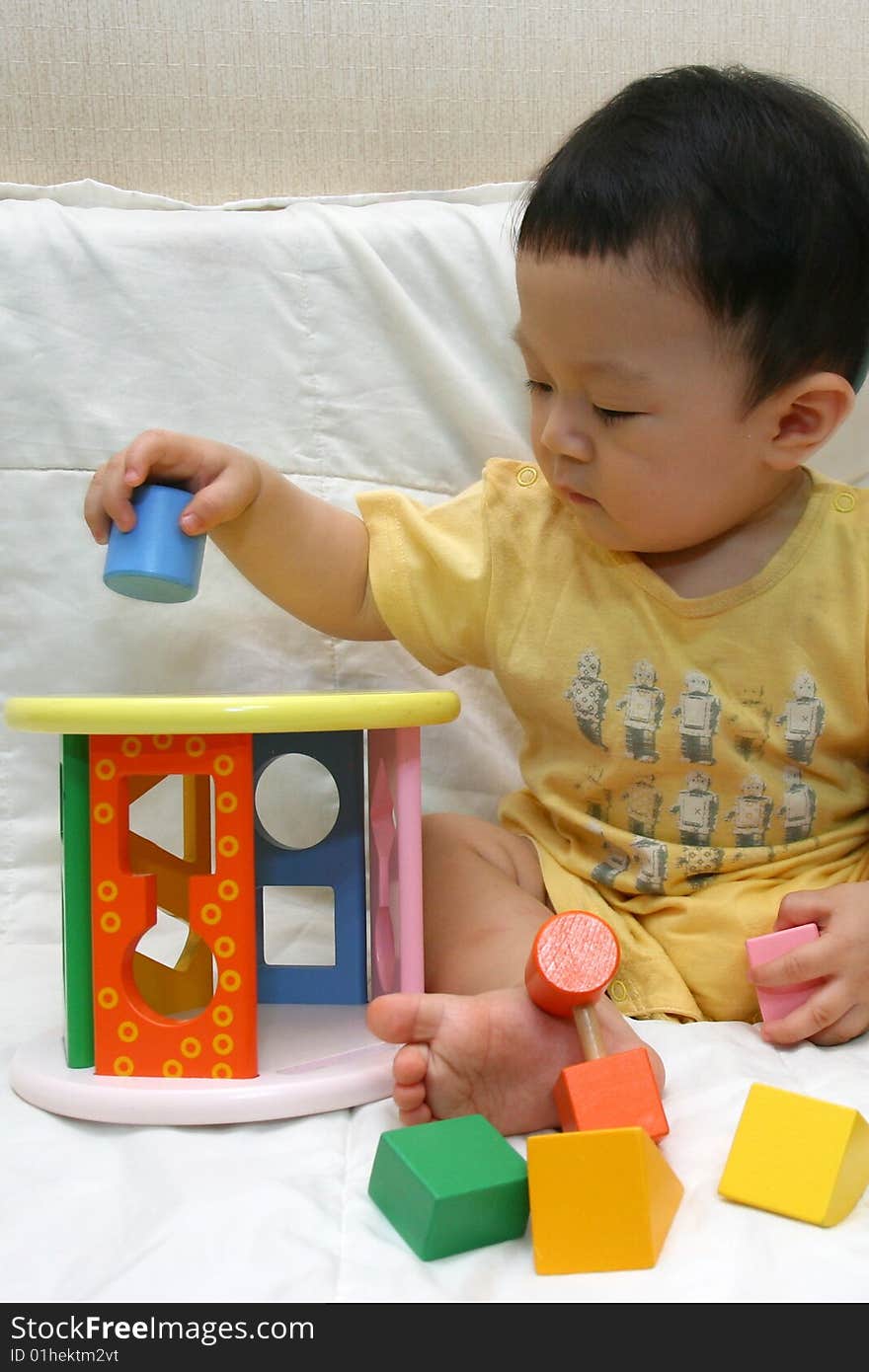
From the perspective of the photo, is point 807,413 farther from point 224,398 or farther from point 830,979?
point 224,398

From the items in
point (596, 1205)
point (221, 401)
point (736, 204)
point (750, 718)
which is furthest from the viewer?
point (221, 401)

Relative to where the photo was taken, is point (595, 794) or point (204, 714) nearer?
point (204, 714)

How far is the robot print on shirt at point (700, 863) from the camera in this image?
0.92 metres

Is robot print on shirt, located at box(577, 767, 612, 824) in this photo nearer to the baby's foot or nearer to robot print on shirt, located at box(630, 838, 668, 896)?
robot print on shirt, located at box(630, 838, 668, 896)

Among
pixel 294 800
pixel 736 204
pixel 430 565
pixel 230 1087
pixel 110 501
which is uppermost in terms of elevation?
pixel 736 204

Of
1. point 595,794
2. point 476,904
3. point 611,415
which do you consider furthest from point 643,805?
point 611,415

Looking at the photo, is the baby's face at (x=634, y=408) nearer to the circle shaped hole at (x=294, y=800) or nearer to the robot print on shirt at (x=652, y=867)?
the robot print on shirt at (x=652, y=867)

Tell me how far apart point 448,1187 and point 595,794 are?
18.1 inches

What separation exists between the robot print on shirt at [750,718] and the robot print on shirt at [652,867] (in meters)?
0.10

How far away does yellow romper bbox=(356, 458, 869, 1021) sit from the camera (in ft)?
2.99

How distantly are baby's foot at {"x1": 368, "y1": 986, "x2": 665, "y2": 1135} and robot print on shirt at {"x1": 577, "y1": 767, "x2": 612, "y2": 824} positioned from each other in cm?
29

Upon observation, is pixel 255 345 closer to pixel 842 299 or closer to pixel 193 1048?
pixel 842 299

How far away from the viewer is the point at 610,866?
3.12 ft

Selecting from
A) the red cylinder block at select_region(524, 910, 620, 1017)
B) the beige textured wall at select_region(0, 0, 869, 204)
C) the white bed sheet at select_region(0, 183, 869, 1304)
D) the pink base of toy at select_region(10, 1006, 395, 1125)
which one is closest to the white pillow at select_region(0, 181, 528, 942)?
the white bed sheet at select_region(0, 183, 869, 1304)
